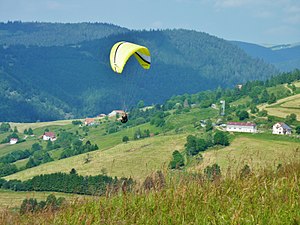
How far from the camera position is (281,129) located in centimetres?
9981

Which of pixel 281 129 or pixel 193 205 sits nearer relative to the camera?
pixel 193 205

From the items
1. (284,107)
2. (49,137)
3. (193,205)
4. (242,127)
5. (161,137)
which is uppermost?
(193,205)

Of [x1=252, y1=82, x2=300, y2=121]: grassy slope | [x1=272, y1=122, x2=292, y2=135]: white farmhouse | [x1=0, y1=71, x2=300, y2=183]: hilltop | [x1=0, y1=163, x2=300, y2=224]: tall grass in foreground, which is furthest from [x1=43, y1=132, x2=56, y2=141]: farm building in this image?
[x1=0, y1=163, x2=300, y2=224]: tall grass in foreground

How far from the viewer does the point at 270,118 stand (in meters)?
116

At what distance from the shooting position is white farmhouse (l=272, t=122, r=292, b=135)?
326ft

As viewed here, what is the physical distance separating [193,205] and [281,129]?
9696 cm

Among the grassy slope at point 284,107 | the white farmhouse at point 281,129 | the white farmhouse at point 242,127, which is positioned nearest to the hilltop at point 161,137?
the grassy slope at point 284,107

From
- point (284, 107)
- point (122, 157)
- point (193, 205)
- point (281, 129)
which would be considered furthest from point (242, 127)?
point (193, 205)

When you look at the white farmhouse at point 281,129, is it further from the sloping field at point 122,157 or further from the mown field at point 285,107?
the sloping field at point 122,157

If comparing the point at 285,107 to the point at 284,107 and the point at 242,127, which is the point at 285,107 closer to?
the point at 284,107

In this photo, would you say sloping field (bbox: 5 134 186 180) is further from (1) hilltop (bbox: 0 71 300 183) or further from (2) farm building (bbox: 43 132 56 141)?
(2) farm building (bbox: 43 132 56 141)

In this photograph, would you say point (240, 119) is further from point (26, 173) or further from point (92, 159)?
point (26, 173)

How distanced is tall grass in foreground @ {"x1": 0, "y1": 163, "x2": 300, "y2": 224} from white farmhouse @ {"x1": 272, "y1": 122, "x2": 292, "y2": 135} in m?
95.2

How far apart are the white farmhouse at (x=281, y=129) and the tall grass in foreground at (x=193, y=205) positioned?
9516 cm
